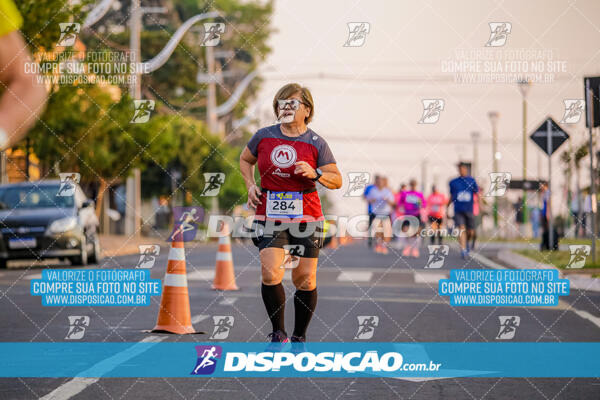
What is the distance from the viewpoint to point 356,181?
11492 millimetres

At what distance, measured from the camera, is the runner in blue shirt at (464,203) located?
20.1m

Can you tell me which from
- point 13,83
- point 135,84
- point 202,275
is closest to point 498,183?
point 202,275

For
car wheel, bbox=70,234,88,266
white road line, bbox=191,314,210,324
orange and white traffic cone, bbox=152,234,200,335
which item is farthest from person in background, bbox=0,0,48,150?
car wheel, bbox=70,234,88,266

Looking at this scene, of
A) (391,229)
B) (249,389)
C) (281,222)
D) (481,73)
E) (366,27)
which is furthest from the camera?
(391,229)

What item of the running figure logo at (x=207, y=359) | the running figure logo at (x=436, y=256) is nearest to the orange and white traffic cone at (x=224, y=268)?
the running figure logo at (x=436, y=256)

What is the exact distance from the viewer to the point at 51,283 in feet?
48.1

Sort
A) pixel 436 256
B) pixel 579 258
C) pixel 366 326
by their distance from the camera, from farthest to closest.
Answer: pixel 436 256
pixel 579 258
pixel 366 326

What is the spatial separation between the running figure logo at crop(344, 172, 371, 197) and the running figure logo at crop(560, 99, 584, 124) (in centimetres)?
252

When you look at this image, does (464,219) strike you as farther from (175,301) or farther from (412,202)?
(175,301)

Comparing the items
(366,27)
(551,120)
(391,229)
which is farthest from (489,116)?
(366,27)

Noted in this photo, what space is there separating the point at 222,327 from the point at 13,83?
631cm

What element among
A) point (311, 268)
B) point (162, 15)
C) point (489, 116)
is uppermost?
point (162, 15)

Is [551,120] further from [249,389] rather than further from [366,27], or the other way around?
[249,389]

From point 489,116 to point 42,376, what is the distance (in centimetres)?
3680
